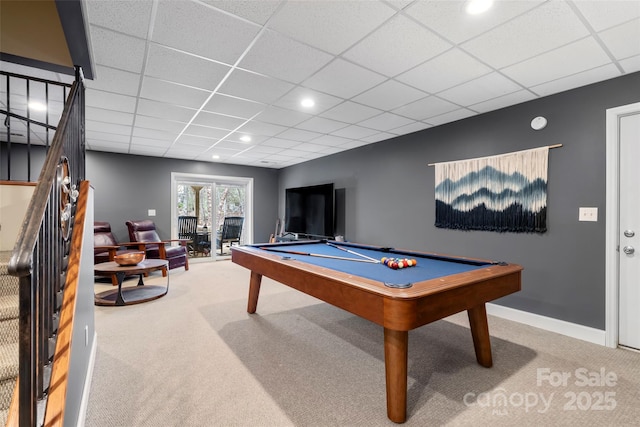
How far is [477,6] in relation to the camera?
1694 millimetres

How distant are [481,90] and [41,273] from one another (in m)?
3.44

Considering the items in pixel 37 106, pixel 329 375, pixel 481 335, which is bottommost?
pixel 329 375

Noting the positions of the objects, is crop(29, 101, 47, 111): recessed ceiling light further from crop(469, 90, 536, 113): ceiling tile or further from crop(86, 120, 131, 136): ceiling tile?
crop(469, 90, 536, 113): ceiling tile

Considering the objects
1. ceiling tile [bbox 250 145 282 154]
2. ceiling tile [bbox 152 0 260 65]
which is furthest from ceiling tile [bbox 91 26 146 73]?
Answer: ceiling tile [bbox 250 145 282 154]

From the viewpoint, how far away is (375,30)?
1.92 meters

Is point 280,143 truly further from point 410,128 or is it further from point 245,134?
point 410,128

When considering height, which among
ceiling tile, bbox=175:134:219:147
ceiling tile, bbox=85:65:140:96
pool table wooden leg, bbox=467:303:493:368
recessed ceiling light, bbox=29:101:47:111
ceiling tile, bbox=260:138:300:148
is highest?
ceiling tile, bbox=260:138:300:148

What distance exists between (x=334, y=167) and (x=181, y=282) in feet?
11.3

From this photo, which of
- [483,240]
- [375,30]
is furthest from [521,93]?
[375,30]

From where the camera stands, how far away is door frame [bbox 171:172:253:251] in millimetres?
6227

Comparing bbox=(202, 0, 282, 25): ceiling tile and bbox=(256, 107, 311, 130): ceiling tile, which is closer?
bbox=(202, 0, 282, 25): ceiling tile

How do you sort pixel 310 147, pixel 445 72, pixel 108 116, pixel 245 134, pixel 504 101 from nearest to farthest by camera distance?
pixel 445 72 → pixel 504 101 → pixel 108 116 → pixel 245 134 → pixel 310 147

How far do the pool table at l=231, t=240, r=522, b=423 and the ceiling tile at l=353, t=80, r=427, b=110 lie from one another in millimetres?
1618

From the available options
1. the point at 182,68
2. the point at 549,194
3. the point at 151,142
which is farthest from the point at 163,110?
the point at 549,194
